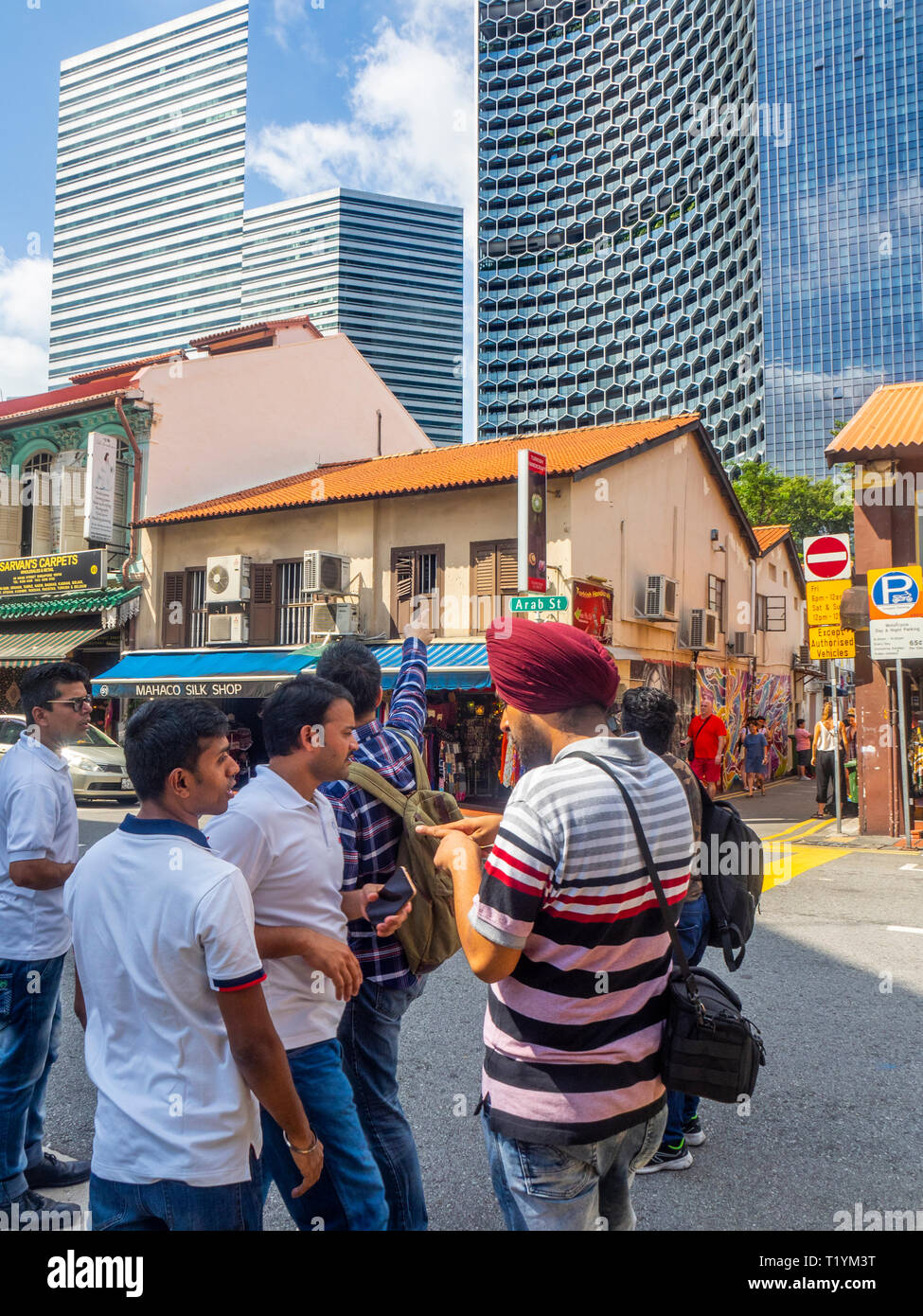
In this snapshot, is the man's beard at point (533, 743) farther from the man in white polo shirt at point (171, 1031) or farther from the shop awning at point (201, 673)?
the shop awning at point (201, 673)

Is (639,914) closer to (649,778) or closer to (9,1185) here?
(649,778)

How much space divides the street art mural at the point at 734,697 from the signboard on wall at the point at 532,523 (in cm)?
341

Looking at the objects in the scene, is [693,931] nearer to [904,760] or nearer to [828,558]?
[904,760]

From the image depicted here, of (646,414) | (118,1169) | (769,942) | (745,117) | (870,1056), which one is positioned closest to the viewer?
(118,1169)

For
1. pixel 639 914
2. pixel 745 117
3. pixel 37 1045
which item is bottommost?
pixel 37 1045

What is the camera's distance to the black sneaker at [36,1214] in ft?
9.89

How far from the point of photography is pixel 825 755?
15.6 meters

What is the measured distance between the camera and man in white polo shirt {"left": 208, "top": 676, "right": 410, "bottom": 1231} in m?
2.31

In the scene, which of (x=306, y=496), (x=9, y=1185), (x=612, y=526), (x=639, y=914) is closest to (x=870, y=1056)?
(x=639, y=914)

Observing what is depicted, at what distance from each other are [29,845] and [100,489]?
755 inches

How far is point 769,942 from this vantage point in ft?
23.6

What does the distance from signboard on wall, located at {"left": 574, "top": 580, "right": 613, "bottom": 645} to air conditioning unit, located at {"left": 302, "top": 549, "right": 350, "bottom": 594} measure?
504 cm
